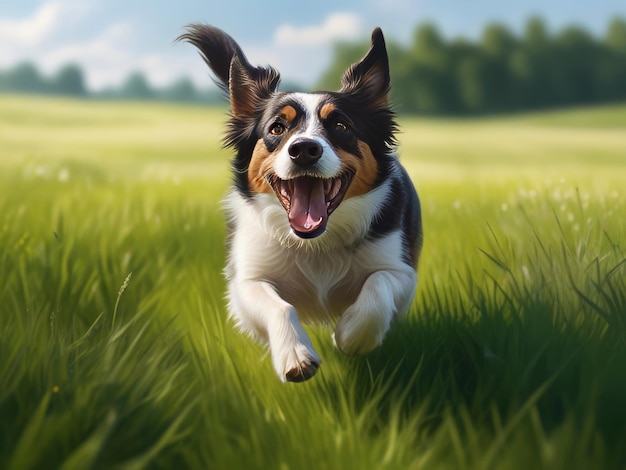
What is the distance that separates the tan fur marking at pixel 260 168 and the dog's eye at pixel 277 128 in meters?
0.08

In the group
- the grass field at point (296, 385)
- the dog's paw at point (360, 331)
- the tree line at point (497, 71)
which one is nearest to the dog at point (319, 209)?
the dog's paw at point (360, 331)

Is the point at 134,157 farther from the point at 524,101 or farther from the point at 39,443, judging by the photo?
the point at 524,101

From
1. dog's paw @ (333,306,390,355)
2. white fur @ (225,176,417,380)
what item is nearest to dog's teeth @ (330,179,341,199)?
white fur @ (225,176,417,380)

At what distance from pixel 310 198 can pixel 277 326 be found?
63 centimetres

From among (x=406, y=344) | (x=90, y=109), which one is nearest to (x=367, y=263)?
(x=406, y=344)

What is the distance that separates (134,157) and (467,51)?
2325cm

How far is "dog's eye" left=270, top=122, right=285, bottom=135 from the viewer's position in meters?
3.41

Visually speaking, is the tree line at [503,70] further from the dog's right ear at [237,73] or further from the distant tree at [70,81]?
the dog's right ear at [237,73]

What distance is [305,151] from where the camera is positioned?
9.95ft

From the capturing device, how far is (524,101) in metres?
33.4

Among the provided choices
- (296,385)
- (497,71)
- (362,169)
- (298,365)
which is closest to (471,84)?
(497,71)

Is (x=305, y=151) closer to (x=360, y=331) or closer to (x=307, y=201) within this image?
(x=307, y=201)

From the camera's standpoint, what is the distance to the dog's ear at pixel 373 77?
3.64 m

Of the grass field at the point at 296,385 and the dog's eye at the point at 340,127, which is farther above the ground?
the dog's eye at the point at 340,127
